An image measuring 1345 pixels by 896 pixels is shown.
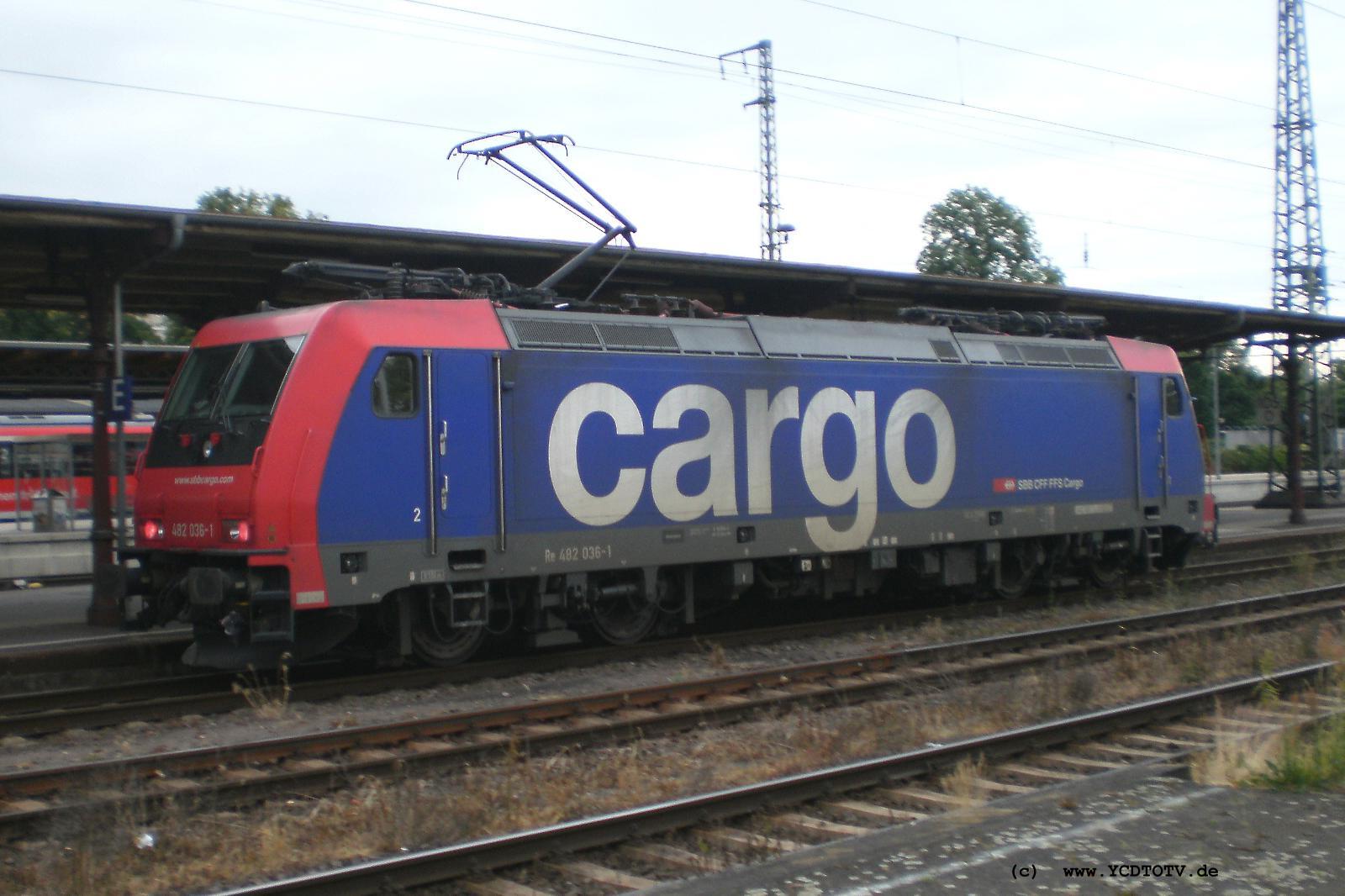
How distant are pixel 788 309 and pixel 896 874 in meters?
13.9

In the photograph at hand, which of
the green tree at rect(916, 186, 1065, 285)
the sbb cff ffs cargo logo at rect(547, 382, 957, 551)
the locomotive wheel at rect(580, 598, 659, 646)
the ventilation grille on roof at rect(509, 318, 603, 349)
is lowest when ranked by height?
the locomotive wheel at rect(580, 598, 659, 646)

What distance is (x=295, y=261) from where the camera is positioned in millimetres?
14125

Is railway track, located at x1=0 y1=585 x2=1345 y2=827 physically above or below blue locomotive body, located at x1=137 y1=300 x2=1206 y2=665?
below

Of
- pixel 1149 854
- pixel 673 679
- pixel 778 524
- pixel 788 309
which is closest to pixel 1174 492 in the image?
pixel 788 309

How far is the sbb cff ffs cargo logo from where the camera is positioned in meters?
11.9

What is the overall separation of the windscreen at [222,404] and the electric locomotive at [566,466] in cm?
2

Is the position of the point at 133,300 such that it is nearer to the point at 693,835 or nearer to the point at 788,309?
the point at 788,309

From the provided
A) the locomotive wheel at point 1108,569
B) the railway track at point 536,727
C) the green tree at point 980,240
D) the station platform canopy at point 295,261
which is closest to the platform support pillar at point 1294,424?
the station platform canopy at point 295,261

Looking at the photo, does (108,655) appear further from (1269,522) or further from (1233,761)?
(1269,522)

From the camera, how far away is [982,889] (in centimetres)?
541

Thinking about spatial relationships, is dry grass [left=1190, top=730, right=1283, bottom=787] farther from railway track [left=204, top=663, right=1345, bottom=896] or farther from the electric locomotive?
the electric locomotive

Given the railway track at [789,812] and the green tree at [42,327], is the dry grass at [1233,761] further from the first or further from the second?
the green tree at [42,327]

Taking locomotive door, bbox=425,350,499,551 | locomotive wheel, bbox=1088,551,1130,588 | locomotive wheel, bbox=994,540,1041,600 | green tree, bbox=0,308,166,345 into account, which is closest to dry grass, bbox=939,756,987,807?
locomotive door, bbox=425,350,499,551

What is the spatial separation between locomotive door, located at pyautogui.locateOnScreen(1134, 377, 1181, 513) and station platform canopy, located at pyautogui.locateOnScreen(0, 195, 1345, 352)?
2.89 m
